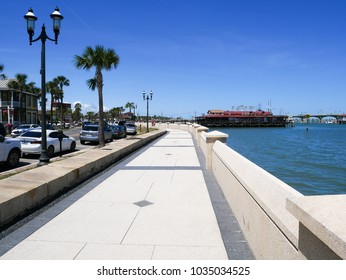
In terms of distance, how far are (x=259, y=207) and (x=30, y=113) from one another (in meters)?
64.9

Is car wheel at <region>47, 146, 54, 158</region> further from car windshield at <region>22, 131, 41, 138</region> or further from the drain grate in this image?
the drain grate

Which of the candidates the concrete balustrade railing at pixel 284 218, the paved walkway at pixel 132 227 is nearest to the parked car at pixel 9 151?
the paved walkway at pixel 132 227

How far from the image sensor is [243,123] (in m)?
143

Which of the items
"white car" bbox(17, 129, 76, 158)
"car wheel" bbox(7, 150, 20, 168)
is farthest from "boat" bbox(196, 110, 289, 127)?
"car wheel" bbox(7, 150, 20, 168)

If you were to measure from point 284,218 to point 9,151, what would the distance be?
11.4 m

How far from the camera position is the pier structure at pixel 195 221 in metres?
2.37

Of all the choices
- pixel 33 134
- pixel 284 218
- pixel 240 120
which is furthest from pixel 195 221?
pixel 240 120

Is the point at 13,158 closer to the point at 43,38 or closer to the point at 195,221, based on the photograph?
the point at 43,38

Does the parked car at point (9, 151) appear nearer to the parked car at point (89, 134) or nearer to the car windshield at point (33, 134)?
the car windshield at point (33, 134)

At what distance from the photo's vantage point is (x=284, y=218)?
304cm

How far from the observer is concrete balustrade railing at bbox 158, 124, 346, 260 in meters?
2.07

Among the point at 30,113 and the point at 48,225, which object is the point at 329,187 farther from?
the point at 30,113
